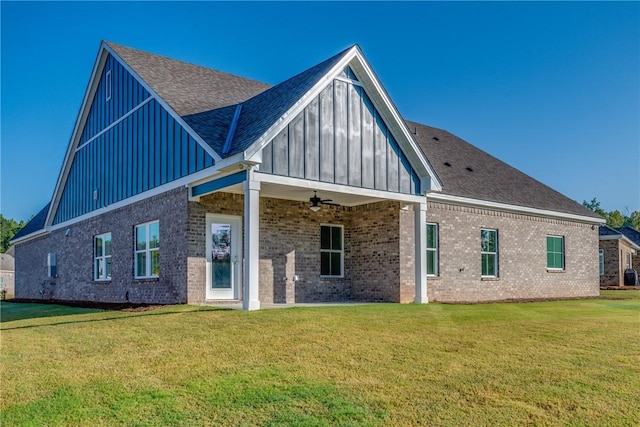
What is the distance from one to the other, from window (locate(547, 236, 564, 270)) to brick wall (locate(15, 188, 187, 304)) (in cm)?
1421

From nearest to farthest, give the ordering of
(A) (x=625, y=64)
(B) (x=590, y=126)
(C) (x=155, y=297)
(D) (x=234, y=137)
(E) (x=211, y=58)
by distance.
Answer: (D) (x=234, y=137) < (C) (x=155, y=297) < (A) (x=625, y=64) < (B) (x=590, y=126) < (E) (x=211, y=58)

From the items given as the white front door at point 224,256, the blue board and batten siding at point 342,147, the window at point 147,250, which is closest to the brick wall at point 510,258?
the blue board and batten siding at point 342,147

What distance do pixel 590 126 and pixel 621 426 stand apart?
17.4 meters

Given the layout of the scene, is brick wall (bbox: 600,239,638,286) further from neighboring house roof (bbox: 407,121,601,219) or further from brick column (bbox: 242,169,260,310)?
brick column (bbox: 242,169,260,310)

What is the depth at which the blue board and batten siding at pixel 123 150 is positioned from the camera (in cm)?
1465

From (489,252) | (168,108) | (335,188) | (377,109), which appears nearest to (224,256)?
(335,188)

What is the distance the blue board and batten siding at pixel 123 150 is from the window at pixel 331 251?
188 inches

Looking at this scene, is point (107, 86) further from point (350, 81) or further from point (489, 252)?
point (489, 252)

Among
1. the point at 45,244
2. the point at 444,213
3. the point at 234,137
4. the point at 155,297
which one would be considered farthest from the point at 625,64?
the point at 45,244

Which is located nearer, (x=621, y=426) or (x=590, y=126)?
(x=621, y=426)

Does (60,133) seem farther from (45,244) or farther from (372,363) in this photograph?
(372,363)

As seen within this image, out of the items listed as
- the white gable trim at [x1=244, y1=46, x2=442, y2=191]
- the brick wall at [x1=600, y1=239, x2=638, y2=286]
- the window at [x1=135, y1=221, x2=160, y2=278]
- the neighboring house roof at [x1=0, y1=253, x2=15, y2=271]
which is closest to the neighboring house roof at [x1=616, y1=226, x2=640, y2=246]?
the brick wall at [x1=600, y1=239, x2=638, y2=286]

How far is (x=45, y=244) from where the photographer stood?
25.3 metres

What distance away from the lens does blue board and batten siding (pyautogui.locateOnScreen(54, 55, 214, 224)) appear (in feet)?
48.1
